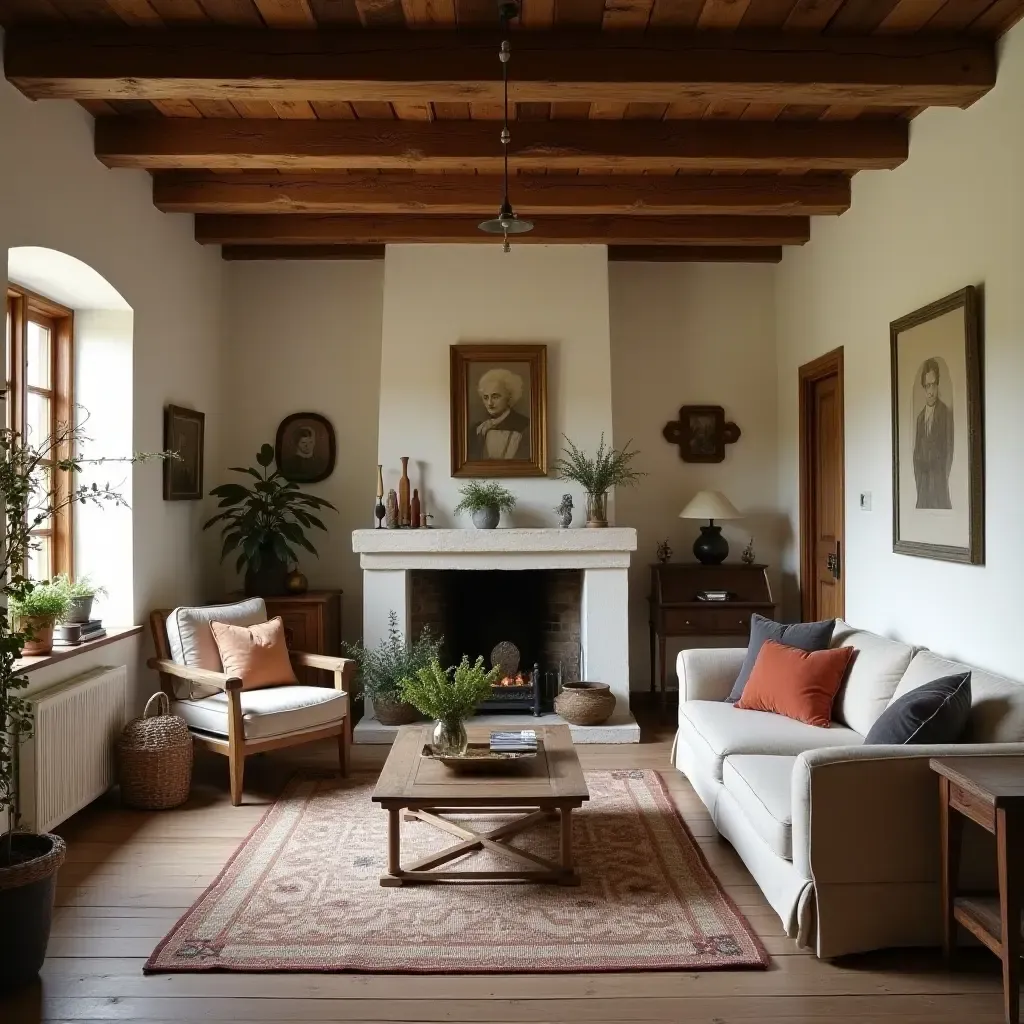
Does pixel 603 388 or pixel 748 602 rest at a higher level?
pixel 603 388

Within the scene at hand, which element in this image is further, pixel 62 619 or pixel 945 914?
pixel 62 619

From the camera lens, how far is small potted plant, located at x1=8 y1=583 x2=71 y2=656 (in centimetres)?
371

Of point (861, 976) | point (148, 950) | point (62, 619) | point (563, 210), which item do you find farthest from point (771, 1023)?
point (563, 210)

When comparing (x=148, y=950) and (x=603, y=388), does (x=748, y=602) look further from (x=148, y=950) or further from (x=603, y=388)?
(x=148, y=950)

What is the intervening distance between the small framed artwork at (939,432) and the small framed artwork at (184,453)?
11.9 feet

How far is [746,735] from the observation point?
12.2 feet

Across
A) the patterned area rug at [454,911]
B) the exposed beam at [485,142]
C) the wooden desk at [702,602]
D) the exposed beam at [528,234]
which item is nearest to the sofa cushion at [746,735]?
the patterned area rug at [454,911]

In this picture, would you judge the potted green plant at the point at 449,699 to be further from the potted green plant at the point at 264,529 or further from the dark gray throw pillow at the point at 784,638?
the potted green plant at the point at 264,529

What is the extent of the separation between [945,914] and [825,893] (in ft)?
1.10

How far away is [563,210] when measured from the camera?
504 cm

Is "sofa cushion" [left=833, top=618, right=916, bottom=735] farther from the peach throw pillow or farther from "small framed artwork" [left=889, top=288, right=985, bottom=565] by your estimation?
the peach throw pillow

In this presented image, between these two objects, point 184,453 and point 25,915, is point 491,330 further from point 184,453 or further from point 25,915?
point 25,915

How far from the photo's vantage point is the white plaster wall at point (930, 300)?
11.1 ft

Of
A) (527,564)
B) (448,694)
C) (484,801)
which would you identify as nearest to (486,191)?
(527,564)
